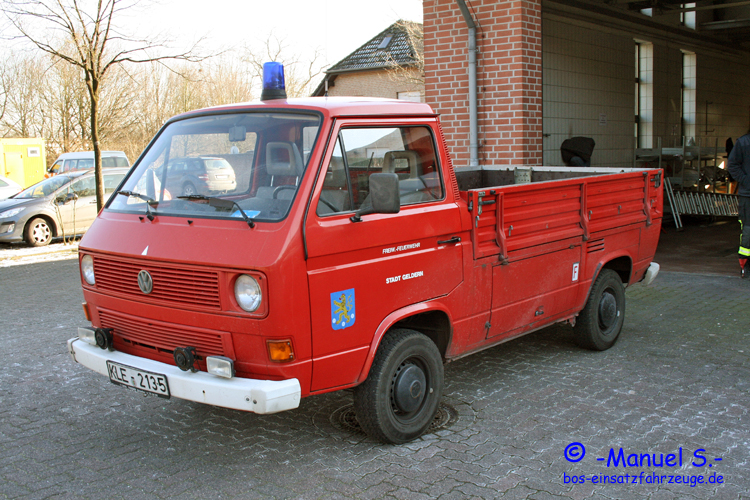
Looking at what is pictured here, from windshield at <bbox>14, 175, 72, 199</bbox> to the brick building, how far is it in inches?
359

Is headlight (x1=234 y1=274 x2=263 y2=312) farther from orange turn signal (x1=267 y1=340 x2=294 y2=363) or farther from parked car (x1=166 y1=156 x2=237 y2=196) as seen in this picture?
parked car (x1=166 y1=156 x2=237 y2=196)

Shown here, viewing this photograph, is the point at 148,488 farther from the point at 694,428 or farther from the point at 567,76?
the point at 567,76

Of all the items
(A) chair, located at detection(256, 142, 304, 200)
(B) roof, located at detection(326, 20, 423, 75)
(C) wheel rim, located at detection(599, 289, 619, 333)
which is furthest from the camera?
(B) roof, located at detection(326, 20, 423, 75)

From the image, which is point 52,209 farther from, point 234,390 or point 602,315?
point 234,390

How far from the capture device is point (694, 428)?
4.34 m

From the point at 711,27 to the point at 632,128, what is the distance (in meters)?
4.55

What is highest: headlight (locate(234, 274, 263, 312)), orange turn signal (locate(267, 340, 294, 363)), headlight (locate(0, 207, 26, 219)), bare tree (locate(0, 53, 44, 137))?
bare tree (locate(0, 53, 44, 137))

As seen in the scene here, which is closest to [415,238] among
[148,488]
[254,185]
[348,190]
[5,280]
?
[348,190]

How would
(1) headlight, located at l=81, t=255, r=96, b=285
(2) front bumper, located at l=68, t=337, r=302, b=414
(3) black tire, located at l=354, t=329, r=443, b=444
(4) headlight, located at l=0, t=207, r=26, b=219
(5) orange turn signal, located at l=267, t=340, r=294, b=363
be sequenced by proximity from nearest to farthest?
(2) front bumper, located at l=68, t=337, r=302, b=414 → (5) orange turn signal, located at l=267, t=340, r=294, b=363 → (3) black tire, located at l=354, t=329, r=443, b=444 → (1) headlight, located at l=81, t=255, r=96, b=285 → (4) headlight, located at l=0, t=207, r=26, b=219

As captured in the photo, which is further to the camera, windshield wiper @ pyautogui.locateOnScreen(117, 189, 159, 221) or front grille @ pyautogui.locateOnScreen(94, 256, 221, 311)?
windshield wiper @ pyautogui.locateOnScreen(117, 189, 159, 221)

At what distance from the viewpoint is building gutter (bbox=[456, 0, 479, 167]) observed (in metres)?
9.32

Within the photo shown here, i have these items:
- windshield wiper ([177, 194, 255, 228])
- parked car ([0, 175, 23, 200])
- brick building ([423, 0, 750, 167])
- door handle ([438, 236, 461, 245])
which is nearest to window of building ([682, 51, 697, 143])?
brick building ([423, 0, 750, 167])

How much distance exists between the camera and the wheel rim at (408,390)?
4137 millimetres

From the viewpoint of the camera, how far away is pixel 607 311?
6102 mm
